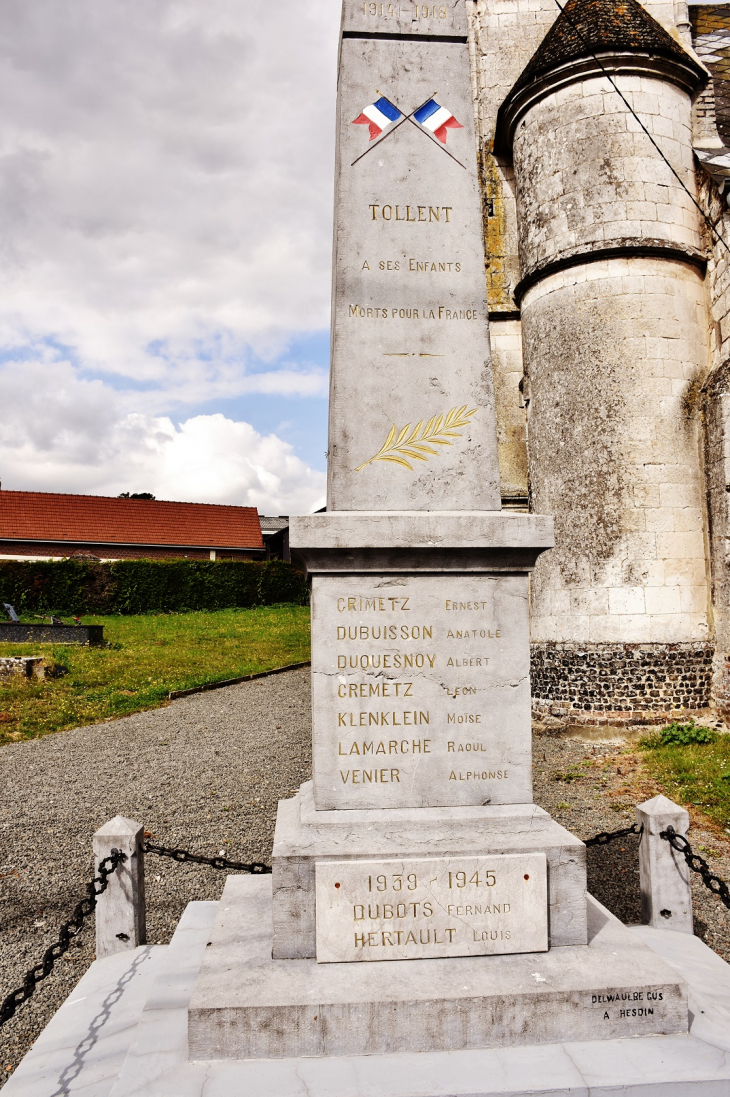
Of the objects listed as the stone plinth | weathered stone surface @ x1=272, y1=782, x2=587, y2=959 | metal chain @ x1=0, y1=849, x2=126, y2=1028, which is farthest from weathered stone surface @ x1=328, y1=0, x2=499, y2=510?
metal chain @ x1=0, y1=849, x2=126, y2=1028

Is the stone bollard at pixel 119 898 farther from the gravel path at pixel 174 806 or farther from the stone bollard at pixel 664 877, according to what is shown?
the stone bollard at pixel 664 877

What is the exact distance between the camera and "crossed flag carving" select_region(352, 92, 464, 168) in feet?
11.6

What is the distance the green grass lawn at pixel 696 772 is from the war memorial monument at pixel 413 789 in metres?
3.22

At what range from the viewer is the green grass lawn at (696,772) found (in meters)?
6.58

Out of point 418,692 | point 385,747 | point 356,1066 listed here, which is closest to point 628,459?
point 418,692

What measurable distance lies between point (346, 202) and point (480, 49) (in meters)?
11.0

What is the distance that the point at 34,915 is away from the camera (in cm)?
466

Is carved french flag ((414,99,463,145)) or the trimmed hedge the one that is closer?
carved french flag ((414,99,463,145))

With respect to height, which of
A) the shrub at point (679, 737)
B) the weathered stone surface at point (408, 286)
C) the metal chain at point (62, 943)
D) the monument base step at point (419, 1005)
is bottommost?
the shrub at point (679, 737)

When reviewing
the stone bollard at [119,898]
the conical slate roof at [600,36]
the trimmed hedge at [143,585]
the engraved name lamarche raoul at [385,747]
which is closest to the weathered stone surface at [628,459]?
the conical slate roof at [600,36]

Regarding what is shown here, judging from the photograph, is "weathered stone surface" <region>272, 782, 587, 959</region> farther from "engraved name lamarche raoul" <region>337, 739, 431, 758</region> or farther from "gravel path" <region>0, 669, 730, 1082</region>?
"gravel path" <region>0, 669, 730, 1082</region>

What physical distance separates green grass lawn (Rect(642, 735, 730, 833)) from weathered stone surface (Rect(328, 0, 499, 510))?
15.3ft

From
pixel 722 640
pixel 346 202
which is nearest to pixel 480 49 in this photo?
pixel 722 640

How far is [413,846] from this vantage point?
9.81ft
